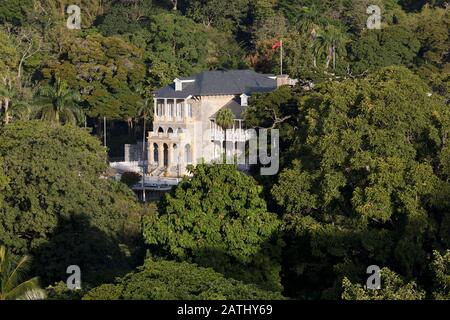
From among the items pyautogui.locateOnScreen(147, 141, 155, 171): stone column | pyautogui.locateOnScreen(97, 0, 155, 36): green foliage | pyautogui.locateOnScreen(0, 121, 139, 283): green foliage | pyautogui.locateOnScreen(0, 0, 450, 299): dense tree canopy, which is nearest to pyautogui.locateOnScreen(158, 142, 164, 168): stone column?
pyautogui.locateOnScreen(147, 141, 155, 171): stone column

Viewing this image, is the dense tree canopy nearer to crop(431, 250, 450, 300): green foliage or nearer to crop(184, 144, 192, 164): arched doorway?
crop(431, 250, 450, 300): green foliage

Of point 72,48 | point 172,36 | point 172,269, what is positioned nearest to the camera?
point 172,269

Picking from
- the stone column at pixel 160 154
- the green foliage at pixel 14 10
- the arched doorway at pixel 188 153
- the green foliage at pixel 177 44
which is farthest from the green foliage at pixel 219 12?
the stone column at pixel 160 154

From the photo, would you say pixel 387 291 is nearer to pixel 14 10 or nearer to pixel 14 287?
pixel 14 287
